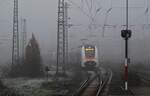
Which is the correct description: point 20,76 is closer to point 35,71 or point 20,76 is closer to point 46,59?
point 35,71

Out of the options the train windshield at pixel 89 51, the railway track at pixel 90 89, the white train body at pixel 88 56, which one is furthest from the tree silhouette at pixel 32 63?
the train windshield at pixel 89 51

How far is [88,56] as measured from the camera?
63750 millimetres

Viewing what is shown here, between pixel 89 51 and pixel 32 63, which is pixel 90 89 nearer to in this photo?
pixel 32 63

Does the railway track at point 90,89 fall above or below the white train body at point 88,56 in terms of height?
below

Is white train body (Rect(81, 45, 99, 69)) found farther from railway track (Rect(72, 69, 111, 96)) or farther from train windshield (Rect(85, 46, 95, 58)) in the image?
railway track (Rect(72, 69, 111, 96))

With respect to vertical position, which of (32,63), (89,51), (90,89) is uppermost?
(89,51)

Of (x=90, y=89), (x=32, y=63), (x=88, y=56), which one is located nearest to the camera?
Answer: (x=90, y=89)

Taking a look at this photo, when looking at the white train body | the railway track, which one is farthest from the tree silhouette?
the white train body

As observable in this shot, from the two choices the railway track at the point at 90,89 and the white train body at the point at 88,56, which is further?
the white train body at the point at 88,56

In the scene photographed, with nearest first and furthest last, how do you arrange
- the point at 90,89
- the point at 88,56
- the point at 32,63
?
the point at 90,89, the point at 32,63, the point at 88,56

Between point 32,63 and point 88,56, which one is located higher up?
point 88,56

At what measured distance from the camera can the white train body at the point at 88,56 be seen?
2480 inches

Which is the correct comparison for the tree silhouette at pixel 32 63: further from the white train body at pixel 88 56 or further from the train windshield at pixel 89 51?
the train windshield at pixel 89 51

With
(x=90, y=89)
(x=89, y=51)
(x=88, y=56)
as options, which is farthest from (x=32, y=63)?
(x=89, y=51)
